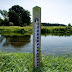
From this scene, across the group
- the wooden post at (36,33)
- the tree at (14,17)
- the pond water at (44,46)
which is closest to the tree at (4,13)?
the tree at (14,17)

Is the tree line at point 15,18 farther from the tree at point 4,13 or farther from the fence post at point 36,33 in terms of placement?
the fence post at point 36,33

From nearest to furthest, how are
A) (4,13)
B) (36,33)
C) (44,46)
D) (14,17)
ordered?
(36,33) → (44,46) → (14,17) → (4,13)

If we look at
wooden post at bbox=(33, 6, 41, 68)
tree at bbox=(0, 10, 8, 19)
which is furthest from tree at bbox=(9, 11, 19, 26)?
wooden post at bbox=(33, 6, 41, 68)

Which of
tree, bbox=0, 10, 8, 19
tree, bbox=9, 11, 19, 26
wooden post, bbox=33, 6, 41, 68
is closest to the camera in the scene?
wooden post, bbox=33, 6, 41, 68

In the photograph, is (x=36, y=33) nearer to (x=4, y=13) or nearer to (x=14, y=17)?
(x=14, y=17)

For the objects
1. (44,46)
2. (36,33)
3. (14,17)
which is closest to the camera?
(36,33)

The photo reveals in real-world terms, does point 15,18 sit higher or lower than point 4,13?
lower

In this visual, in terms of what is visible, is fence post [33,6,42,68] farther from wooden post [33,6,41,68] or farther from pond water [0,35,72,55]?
pond water [0,35,72,55]

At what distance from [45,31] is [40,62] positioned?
22.2 meters

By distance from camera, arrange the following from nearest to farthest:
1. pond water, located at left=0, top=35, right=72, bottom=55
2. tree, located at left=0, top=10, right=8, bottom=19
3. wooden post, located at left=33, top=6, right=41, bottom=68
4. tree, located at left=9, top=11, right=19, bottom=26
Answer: wooden post, located at left=33, top=6, right=41, bottom=68
pond water, located at left=0, top=35, right=72, bottom=55
tree, located at left=9, top=11, right=19, bottom=26
tree, located at left=0, top=10, right=8, bottom=19

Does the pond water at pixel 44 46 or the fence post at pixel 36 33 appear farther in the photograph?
the pond water at pixel 44 46

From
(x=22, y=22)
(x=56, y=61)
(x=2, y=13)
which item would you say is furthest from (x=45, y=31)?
(x=56, y=61)

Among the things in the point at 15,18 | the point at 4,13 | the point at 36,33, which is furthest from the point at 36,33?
the point at 4,13

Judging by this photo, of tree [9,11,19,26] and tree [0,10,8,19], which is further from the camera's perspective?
tree [0,10,8,19]
